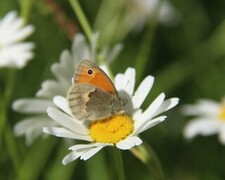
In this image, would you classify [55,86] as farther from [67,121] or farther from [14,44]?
[14,44]

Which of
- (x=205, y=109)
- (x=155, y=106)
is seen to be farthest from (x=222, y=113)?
(x=155, y=106)

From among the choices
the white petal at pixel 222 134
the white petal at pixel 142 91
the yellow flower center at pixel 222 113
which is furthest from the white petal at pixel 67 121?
the yellow flower center at pixel 222 113

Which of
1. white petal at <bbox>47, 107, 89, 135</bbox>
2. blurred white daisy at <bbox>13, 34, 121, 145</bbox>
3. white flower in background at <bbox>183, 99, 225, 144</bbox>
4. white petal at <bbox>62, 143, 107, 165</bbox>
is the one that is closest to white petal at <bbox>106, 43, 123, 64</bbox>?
blurred white daisy at <bbox>13, 34, 121, 145</bbox>

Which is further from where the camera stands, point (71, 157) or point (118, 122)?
point (118, 122)

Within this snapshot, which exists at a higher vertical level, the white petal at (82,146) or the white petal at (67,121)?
the white petal at (67,121)

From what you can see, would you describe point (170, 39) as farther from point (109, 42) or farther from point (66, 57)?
point (66, 57)

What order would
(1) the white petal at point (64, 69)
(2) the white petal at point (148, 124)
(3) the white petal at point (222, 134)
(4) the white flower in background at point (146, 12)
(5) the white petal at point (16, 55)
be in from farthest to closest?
(4) the white flower in background at point (146, 12) → (3) the white petal at point (222, 134) → (5) the white petal at point (16, 55) → (1) the white petal at point (64, 69) → (2) the white petal at point (148, 124)

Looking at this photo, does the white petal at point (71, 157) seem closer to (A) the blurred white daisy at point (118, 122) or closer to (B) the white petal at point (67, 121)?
(A) the blurred white daisy at point (118, 122)
